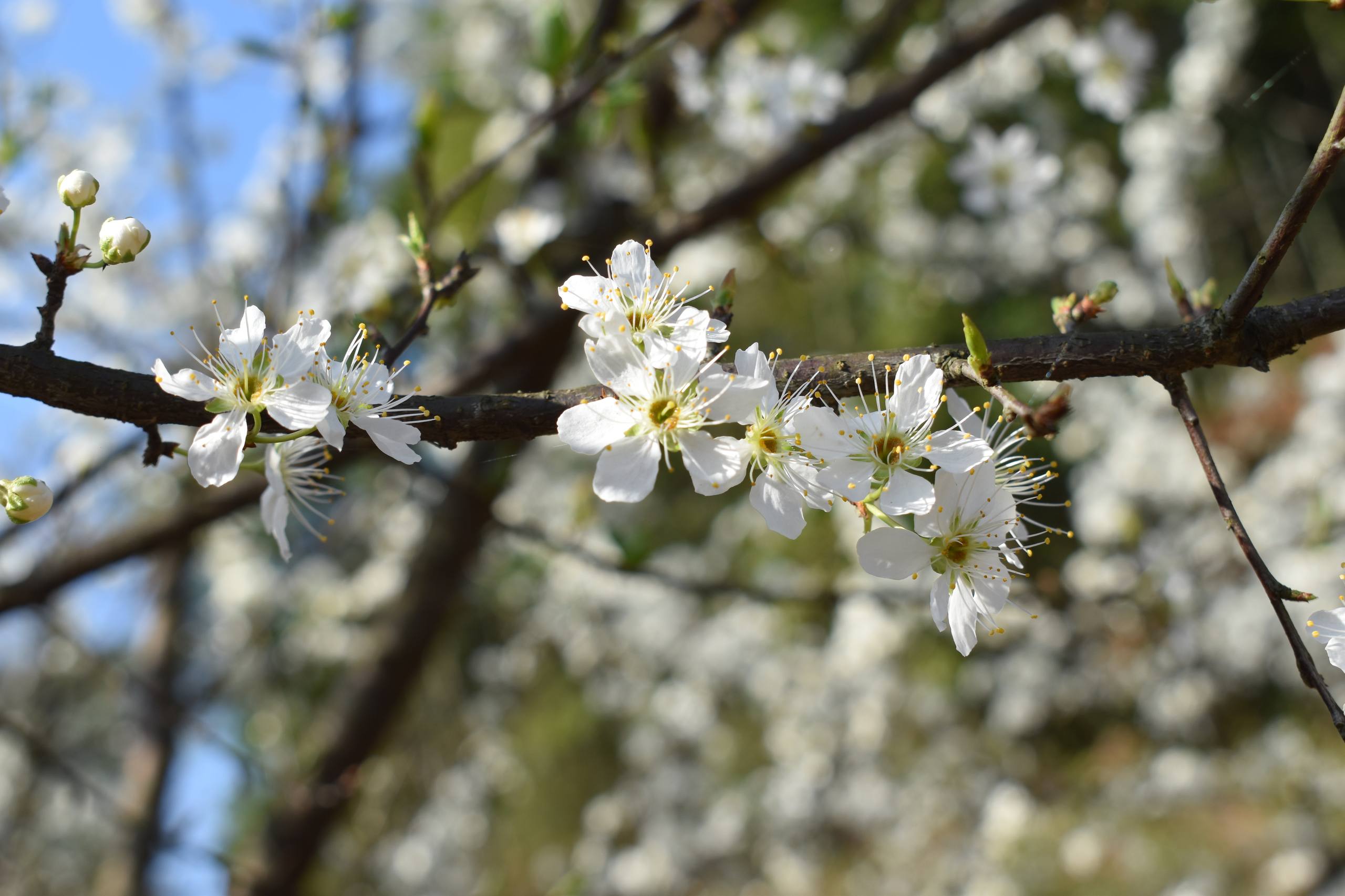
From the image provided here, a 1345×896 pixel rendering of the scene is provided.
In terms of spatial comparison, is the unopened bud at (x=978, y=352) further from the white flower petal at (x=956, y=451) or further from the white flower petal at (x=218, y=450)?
the white flower petal at (x=218, y=450)

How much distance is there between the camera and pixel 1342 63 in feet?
15.9

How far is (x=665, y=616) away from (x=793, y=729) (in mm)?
954

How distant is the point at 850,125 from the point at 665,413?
1.37 meters

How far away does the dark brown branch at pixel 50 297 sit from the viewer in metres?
0.71

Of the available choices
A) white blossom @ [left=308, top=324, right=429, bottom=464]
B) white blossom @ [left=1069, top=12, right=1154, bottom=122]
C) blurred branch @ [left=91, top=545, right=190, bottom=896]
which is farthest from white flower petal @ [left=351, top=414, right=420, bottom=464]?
white blossom @ [left=1069, top=12, right=1154, bottom=122]

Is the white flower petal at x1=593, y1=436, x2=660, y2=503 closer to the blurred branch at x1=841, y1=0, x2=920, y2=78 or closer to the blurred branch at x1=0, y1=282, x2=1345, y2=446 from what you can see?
the blurred branch at x1=0, y1=282, x2=1345, y2=446

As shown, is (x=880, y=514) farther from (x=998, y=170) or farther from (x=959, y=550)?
(x=998, y=170)

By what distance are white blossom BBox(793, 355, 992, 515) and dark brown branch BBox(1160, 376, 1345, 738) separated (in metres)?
0.15

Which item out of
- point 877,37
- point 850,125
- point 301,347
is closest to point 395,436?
point 301,347

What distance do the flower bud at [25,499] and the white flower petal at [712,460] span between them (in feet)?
1.87

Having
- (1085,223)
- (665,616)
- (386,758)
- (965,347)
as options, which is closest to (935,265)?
(1085,223)

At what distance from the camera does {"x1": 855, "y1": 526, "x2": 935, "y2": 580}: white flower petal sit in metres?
0.77

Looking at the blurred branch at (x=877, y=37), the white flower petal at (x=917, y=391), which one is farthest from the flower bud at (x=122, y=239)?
the blurred branch at (x=877, y=37)

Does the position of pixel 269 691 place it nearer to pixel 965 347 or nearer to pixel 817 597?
pixel 817 597
